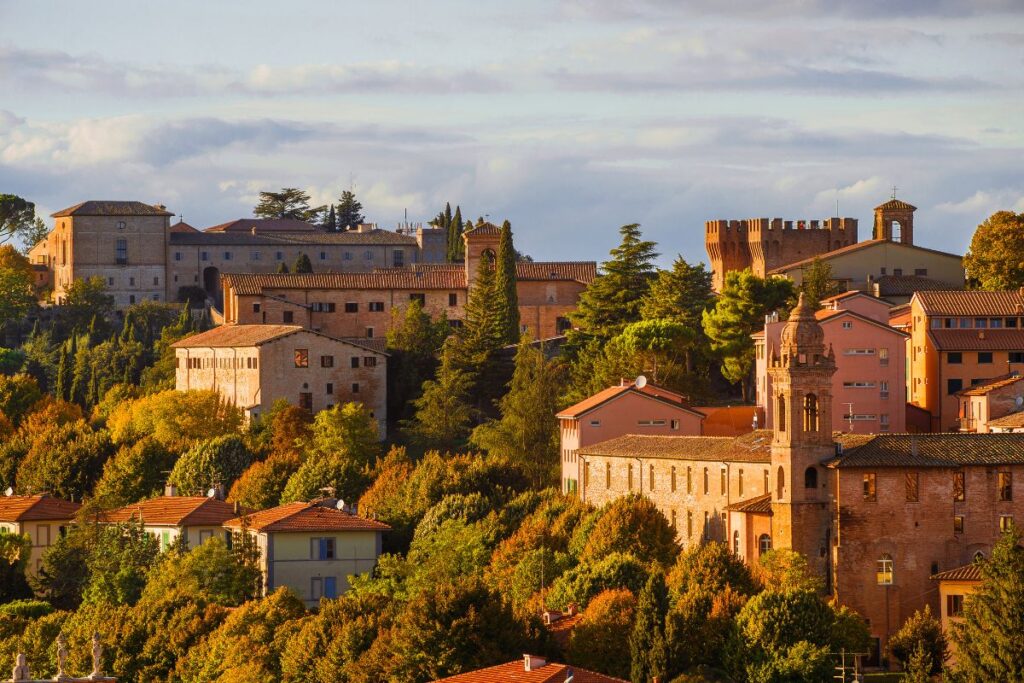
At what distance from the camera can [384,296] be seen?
11094 cm

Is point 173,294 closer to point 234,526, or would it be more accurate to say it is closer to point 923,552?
point 234,526

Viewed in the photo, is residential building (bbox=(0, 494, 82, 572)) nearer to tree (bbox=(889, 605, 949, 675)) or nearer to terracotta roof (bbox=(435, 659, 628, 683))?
terracotta roof (bbox=(435, 659, 628, 683))

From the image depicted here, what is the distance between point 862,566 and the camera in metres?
64.8

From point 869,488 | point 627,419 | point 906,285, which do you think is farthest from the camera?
point 906,285

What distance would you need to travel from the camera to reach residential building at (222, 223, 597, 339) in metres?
110

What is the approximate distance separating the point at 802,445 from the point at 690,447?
776 centimetres

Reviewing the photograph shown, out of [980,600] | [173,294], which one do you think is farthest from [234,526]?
[173,294]

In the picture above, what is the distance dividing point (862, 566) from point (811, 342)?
21.9ft

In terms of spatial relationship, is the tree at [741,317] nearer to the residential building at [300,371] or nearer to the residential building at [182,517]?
the residential building at [300,371]

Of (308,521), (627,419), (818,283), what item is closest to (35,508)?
(308,521)

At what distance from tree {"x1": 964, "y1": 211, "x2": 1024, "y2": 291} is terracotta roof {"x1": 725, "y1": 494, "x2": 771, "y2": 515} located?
29.6 meters

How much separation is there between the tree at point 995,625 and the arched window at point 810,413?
929 centimetres

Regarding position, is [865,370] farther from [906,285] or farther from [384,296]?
[384,296]

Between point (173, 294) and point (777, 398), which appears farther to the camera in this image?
point (173, 294)
